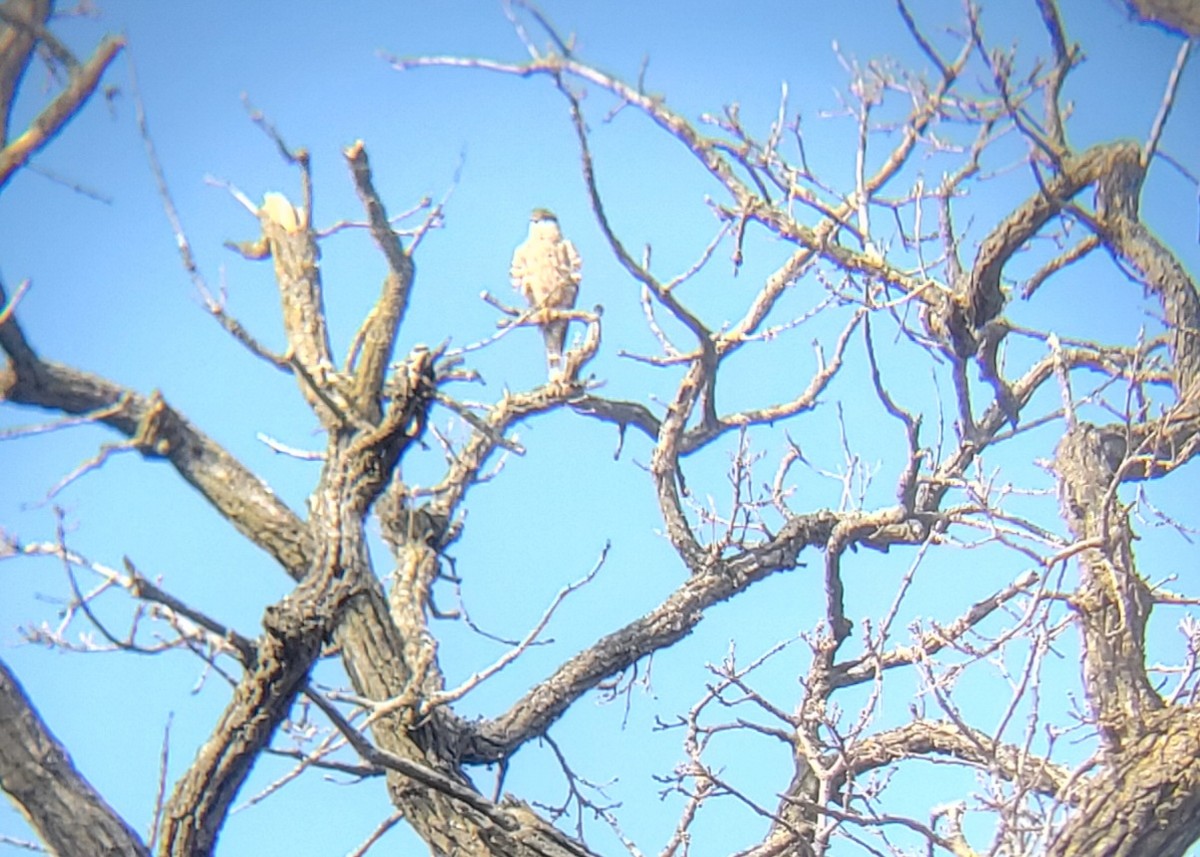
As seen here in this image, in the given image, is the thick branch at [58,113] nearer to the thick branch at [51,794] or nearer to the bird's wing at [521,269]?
the thick branch at [51,794]

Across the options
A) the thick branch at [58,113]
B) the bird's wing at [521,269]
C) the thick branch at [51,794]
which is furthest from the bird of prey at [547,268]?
the thick branch at [51,794]

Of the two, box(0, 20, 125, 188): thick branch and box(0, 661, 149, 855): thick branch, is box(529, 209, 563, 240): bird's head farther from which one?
box(0, 661, 149, 855): thick branch

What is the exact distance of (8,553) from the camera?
3.08 metres

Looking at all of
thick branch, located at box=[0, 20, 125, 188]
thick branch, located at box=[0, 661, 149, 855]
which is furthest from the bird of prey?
thick branch, located at box=[0, 661, 149, 855]

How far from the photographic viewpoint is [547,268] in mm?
5434

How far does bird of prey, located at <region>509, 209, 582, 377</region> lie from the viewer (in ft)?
17.7

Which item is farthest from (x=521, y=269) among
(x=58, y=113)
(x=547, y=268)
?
(x=58, y=113)

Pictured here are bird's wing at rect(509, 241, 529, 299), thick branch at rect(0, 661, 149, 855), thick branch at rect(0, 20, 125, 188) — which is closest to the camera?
thick branch at rect(0, 661, 149, 855)

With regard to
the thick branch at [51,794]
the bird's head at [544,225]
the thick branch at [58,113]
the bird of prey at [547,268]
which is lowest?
the thick branch at [51,794]

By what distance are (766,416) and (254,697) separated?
2.53m

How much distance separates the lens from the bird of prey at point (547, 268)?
5.39m

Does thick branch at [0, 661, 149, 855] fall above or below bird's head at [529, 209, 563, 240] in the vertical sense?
below

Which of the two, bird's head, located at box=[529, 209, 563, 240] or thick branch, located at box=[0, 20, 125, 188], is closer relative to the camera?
thick branch, located at box=[0, 20, 125, 188]

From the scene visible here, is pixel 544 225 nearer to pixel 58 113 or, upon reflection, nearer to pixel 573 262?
pixel 573 262
